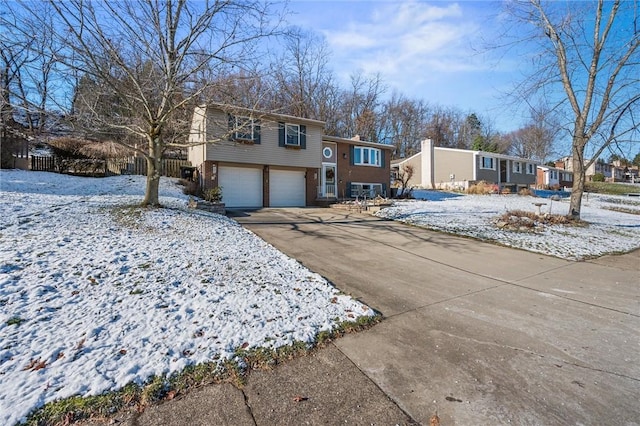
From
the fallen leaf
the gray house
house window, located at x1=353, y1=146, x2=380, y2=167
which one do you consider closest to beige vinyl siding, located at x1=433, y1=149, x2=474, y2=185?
house window, located at x1=353, y1=146, x2=380, y2=167

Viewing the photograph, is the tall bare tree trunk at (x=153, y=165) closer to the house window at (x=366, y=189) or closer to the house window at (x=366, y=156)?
the house window at (x=366, y=189)

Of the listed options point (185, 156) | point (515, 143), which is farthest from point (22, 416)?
point (515, 143)

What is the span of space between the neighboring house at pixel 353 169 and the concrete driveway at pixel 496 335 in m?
12.7

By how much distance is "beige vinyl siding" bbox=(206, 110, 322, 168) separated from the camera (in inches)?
590

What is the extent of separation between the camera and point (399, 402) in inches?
89.0

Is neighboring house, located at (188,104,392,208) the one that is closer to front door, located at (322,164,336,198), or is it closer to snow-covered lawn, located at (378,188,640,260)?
front door, located at (322,164,336,198)

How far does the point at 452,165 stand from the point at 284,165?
804 inches

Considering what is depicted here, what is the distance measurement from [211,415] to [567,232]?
12195 millimetres

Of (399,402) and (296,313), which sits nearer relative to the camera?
(399,402)

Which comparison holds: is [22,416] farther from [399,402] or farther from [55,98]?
[55,98]

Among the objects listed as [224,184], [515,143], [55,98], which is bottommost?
[224,184]

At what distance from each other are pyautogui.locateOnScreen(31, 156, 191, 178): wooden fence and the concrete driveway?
13.0m

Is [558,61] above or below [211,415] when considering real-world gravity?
above

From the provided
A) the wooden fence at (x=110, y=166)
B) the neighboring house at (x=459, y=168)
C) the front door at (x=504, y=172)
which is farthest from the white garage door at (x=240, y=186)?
the front door at (x=504, y=172)
